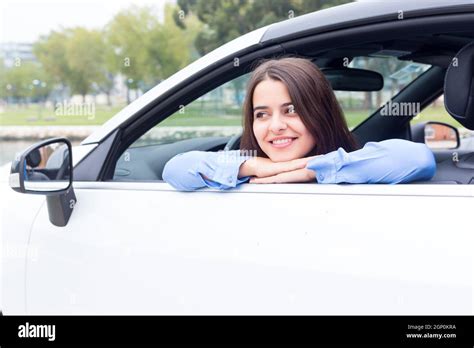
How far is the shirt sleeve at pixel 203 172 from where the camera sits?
1.80 m

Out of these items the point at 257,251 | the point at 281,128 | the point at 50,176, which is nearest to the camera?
the point at 257,251

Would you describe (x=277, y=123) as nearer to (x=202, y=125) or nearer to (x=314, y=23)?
(x=314, y=23)

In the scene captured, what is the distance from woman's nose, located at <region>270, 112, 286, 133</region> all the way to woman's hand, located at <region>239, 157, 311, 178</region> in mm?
106

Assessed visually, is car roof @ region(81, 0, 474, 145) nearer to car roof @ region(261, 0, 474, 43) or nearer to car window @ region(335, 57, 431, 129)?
car roof @ region(261, 0, 474, 43)

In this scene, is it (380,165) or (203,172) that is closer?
(380,165)

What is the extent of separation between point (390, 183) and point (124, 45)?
845 inches

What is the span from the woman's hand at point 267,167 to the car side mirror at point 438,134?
5.70 feet

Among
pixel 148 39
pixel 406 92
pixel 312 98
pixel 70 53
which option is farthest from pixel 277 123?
pixel 70 53

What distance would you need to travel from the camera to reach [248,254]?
1.65 meters

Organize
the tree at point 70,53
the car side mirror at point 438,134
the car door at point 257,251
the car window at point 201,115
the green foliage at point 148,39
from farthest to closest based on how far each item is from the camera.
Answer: the tree at point 70,53 → the green foliage at point 148,39 → the car side mirror at point 438,134 → the car window at point 201,115 → the car door at point 257,251

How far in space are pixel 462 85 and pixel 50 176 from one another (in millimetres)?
1470

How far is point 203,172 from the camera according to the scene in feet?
5.98

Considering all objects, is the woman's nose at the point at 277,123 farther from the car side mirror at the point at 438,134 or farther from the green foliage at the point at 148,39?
the green foliage at the point at 148,39

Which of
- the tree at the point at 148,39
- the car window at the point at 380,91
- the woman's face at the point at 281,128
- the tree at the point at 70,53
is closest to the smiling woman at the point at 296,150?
the woman's face at the point at 281,128
